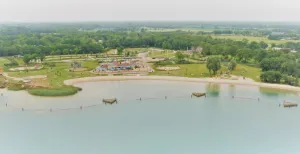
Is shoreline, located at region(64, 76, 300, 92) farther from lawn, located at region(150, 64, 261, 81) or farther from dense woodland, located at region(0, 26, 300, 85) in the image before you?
lawn, located at region(150, 64, 261, 81)

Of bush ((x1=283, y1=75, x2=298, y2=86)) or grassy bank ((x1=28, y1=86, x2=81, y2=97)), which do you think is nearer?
grassy bank ((x1=28, y1=86, x2=81, y2=97))

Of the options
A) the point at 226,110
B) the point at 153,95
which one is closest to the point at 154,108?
→ the point at 153,95

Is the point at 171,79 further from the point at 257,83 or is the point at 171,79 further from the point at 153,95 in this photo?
the point at 257,83

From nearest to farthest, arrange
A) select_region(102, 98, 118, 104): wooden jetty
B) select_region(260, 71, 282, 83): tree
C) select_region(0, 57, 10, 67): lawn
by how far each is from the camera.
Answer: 1. select_region(102, 98, 118, 104): wooden jetty
2. select_region(260, 71, 282, 83): tree
3. select_region(0, 57, 10, 67): lawn

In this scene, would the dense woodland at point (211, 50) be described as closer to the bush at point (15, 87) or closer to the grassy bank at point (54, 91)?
the bush at point (15, 87)

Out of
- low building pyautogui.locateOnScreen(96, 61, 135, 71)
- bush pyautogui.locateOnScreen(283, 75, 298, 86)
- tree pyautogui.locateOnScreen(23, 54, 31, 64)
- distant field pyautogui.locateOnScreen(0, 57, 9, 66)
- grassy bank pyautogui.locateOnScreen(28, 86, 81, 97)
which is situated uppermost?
tree pyautogui.locateOnScreen(23, 54, 31, 64)

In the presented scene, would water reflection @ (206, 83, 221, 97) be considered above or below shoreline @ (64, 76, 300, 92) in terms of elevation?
below

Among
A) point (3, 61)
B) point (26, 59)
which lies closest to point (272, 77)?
point (26, 59)

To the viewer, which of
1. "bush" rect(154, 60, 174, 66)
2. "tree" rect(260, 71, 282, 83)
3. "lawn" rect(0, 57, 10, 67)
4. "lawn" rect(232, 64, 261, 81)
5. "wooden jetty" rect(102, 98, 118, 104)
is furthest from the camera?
"bush" rect(154, 60, 174, 66)

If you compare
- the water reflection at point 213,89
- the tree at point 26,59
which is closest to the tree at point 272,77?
the water reflection at point 213,89

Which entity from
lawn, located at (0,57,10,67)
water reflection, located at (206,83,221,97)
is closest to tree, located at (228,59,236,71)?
water reflection, located at (206,83,221,97)
